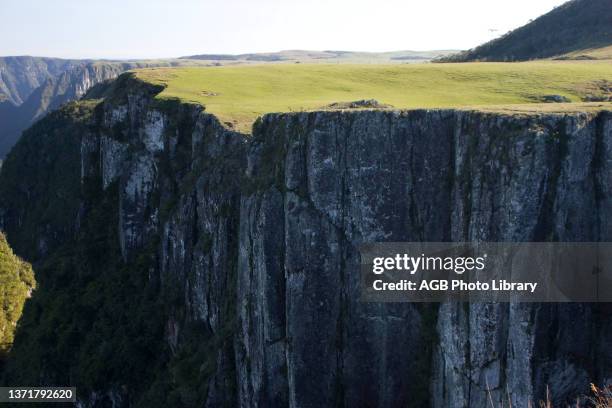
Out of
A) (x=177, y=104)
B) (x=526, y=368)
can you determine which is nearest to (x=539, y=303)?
(x=526, y=368)

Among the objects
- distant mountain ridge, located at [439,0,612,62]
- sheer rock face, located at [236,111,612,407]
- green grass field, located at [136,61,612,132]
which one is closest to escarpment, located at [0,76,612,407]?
sheer rock face, located at [236,111,612,407]

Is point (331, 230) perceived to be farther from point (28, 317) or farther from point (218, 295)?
point (28, 317)

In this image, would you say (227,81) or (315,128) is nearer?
(315,128)

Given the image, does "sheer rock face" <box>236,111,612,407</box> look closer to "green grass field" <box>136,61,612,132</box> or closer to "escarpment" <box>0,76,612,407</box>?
"escarpment" <box>0,76,612,407</box>

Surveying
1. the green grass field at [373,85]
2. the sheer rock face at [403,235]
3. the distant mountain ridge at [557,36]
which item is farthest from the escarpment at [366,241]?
the distant mountain ridge at [557,36]

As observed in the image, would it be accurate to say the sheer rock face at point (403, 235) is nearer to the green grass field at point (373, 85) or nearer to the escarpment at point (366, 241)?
the escarpment at point (366, 241)
